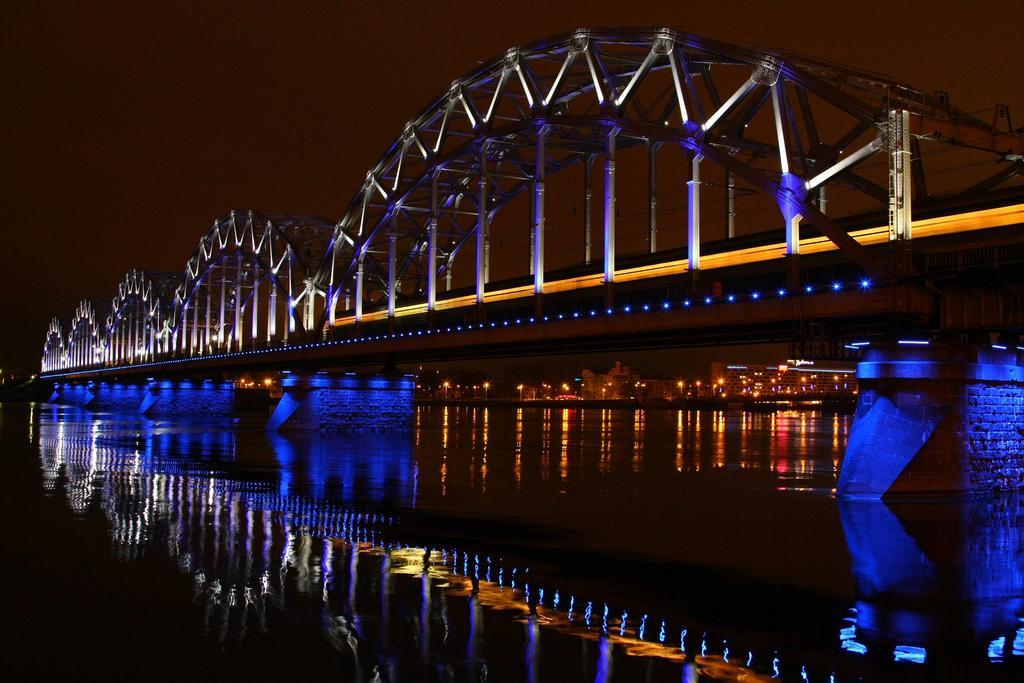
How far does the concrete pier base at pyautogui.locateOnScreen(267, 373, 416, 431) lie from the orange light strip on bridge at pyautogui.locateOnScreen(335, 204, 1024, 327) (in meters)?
12.9

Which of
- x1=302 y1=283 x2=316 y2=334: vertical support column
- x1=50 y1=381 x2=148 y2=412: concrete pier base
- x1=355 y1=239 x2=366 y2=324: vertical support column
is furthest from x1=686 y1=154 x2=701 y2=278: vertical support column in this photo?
x1=50 y1=381 x2=148 y2=412: concrete pier base

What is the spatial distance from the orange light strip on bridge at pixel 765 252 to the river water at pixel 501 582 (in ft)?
28.3

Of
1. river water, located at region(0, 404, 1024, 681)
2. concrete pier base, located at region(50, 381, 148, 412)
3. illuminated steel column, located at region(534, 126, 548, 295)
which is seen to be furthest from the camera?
concrete pier base, located at region(50, 381, 148, 412)

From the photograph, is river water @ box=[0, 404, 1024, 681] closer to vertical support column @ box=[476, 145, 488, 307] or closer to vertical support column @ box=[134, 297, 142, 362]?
vertical support column @ box=[476, 145, 488, 307]

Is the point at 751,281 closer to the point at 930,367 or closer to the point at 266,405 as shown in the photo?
the point at 930,367

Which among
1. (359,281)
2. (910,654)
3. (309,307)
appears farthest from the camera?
(309,307)

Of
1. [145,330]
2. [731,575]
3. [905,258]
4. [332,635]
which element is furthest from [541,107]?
[145,330]

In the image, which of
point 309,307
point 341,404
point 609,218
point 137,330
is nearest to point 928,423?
point 609,218

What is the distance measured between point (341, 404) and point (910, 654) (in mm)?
66034

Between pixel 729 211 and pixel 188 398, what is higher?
pixel 729 211

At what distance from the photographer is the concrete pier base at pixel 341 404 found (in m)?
Answer: 76.0

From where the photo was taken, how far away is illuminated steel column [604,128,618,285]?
4647 cm

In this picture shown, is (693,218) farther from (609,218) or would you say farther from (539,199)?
(539,199)

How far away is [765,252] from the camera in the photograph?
134 ft
